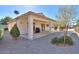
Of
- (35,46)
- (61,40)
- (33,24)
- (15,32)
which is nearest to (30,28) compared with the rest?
(33,24)

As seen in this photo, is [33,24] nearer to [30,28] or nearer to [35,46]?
[30,28]

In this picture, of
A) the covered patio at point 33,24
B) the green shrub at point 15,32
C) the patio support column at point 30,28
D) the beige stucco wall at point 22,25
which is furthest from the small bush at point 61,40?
the green shrub at point 15,32

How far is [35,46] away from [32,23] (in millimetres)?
902

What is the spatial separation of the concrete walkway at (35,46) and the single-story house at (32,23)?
10.5 inches

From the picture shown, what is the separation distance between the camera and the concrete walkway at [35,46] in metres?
4.46

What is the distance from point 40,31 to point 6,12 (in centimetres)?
114

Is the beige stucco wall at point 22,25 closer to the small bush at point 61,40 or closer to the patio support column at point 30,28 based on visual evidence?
the patio support column at point 30,28

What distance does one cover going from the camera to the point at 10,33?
4.91 metres

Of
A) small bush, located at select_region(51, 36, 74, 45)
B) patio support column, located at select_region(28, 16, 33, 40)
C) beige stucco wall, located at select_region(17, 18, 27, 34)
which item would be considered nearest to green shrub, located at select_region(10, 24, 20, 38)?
beige stucco wall, located at select_region(17, 18, 27, 34)

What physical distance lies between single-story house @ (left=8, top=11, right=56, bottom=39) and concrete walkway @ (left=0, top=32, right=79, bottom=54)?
27 centimetres

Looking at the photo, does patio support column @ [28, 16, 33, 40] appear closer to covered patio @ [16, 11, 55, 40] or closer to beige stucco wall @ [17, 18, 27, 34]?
covered patio @ [16, 11, 55, 40]

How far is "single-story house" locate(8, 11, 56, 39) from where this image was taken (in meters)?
4.80

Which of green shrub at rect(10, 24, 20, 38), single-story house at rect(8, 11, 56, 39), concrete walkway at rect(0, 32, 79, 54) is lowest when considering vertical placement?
concrete walkway at rect(0, 32, 79, 54)
